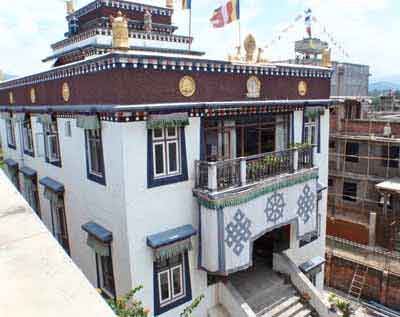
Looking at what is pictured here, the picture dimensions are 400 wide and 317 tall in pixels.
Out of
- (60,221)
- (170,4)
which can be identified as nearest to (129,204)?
(60,221)

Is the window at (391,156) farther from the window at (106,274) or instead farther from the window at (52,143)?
the window at (52,143)

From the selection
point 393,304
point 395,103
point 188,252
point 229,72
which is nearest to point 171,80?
point 229,72

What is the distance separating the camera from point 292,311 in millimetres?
10078

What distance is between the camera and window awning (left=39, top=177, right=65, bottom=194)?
36.5 feet

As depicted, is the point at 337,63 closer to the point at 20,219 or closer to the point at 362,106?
the point at 362,106

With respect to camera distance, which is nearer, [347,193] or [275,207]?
[275,207]

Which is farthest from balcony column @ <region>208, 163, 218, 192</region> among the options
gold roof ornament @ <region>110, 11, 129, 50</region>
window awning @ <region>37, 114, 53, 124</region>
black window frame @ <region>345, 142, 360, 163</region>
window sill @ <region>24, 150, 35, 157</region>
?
black window frame @ <region>345, 142, 360, 163</region>

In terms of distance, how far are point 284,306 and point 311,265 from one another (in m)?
2.91

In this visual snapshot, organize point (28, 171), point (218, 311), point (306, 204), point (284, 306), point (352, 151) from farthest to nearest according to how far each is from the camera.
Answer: point (352, 151) → point (28, 171) → point (306, 204) → point (284, 306) → point (218, 311)

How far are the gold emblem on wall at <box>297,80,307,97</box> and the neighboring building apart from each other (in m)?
0.10

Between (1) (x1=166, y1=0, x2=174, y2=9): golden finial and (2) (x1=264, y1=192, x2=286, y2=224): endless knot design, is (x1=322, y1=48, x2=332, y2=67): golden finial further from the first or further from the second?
(1) (x1=166, y1=0, x2=174, y2=9): golden finial

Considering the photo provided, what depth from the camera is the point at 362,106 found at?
2566 cm

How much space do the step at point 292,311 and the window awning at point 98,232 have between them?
5585 mm

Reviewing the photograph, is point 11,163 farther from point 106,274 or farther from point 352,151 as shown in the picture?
point 352,151
